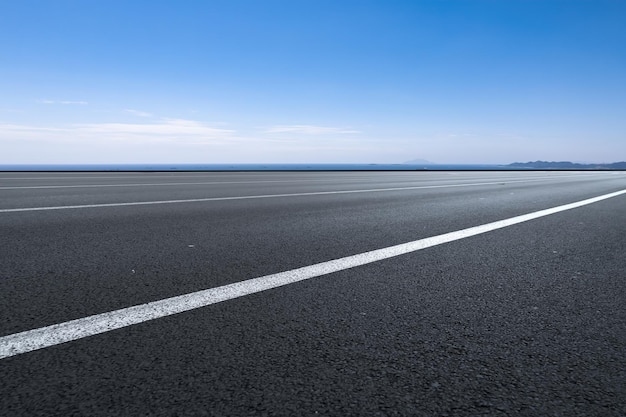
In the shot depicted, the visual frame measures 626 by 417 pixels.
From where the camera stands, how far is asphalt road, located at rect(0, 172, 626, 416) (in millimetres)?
1573

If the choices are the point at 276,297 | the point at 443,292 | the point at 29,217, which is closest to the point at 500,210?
the point at 443,292

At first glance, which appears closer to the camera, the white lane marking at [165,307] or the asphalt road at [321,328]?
the asphalt road at [321,328]

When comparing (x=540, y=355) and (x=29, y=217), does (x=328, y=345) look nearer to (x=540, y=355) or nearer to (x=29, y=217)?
(x=540, y=355)

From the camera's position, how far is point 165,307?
249 centimetres

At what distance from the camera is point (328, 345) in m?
2.02

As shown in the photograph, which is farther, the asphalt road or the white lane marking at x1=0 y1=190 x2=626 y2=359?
the white lane marking at x1=0 y1=190 x2=626 y2=359

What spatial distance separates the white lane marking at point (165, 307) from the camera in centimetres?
200

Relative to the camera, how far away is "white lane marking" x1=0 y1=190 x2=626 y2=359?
200cm

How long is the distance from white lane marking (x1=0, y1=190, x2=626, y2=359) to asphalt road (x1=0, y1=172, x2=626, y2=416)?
8cm

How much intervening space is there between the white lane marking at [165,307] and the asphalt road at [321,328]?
3.0 inches

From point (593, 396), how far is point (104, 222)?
5.61 metres

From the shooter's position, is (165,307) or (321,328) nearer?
(321,328)

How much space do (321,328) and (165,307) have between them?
95 cm

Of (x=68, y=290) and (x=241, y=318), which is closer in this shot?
(x=241, y=318)
